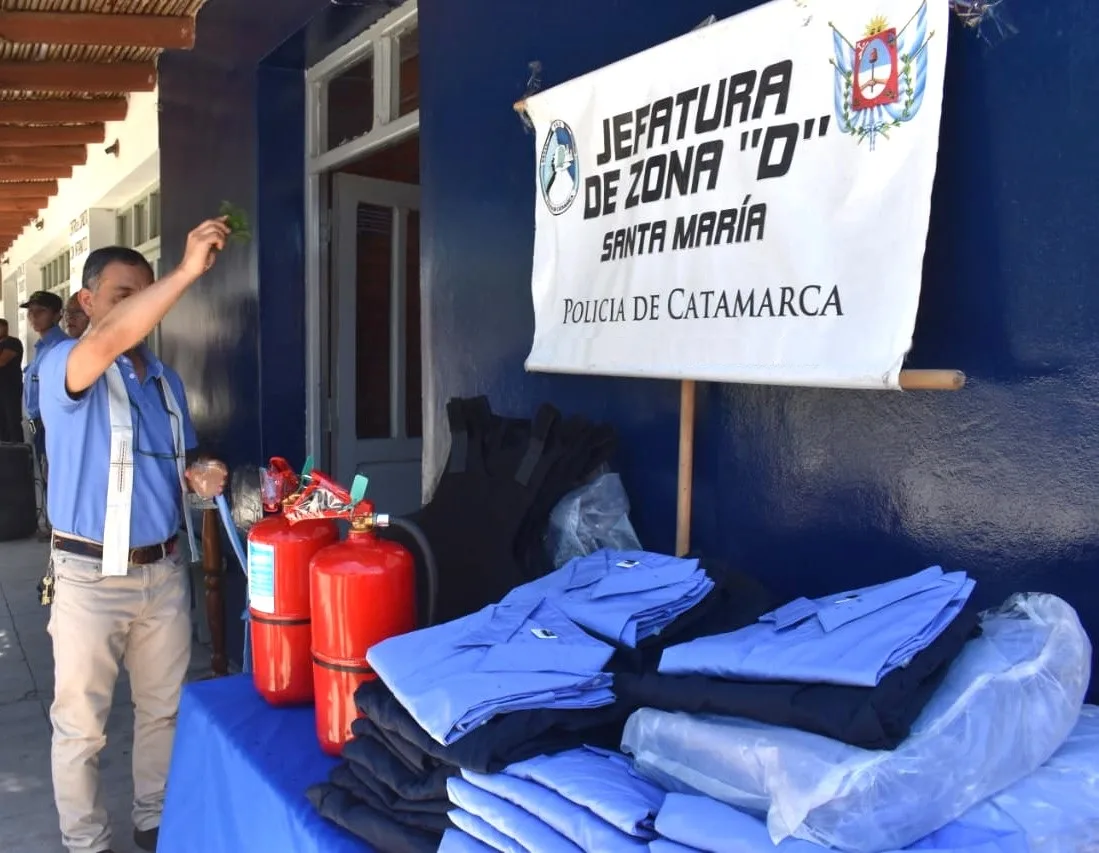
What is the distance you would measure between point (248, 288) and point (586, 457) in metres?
2.80

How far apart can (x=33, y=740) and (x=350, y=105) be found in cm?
319

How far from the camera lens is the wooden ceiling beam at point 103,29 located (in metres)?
5.27

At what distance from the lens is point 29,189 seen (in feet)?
37.9

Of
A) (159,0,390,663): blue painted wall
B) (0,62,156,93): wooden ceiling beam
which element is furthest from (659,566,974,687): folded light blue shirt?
(0,62,156,93): wooden ceiling beam

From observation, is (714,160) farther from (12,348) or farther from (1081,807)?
(12,348)

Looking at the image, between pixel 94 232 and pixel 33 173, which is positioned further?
pixel 33 173

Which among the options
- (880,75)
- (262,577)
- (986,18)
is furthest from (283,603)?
(986,18)

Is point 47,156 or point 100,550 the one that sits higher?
point 47,156

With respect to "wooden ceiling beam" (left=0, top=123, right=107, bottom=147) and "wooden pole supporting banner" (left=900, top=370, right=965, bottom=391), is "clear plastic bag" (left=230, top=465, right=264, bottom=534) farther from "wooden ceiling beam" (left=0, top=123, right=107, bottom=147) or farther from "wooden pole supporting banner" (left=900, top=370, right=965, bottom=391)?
"wooden ceiling beam" (left=0, top=123, right=107, bottom=147)

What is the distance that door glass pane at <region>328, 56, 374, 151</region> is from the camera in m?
4.52

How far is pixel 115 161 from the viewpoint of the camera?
8.08 meters

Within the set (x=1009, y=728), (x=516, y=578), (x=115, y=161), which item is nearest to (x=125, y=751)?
(x=516, y=578)

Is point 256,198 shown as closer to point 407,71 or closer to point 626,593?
point 407,71

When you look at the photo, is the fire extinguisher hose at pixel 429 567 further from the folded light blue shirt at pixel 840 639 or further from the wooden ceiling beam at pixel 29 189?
the wooden ceiling beam at pixel 29 189
